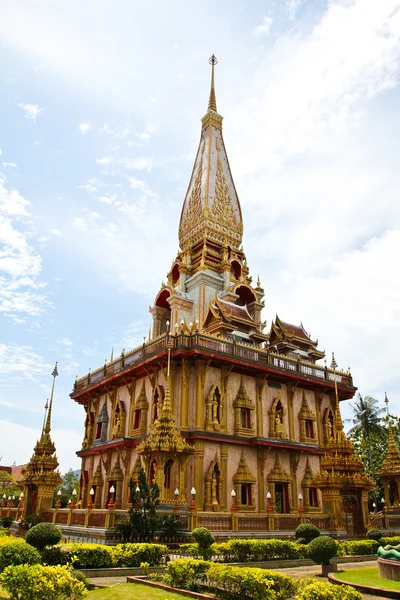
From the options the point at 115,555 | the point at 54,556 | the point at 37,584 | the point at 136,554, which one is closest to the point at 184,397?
the point at 136,554

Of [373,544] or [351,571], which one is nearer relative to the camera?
[351,571]

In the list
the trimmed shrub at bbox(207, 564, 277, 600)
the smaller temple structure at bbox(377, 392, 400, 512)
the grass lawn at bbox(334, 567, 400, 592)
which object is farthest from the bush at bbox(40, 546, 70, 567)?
the smaller temple structure at bbox(377, 392, 400, 512)

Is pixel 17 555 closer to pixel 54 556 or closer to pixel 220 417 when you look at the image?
pixel 54 556

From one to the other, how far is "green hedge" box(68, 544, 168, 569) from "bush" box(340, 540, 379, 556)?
675 centimetres

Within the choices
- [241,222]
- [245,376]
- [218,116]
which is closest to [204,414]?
[245,376]

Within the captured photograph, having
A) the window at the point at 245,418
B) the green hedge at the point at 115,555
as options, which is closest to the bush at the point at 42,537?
the green hedge at the point at 115,555

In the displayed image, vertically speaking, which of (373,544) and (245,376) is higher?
(245,376)

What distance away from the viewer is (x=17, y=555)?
1004 cm

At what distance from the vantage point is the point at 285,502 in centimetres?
2741

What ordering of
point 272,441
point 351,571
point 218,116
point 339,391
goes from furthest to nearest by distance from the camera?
point 218,116, point 339,391, point 272,441, point 351,571

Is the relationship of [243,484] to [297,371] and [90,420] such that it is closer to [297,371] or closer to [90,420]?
[297,371]

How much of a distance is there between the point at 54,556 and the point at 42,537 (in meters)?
0.58

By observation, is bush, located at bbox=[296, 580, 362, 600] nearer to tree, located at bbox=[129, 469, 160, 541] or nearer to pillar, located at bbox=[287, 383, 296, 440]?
tree, located at bbox=[129, 469, 160, 541]

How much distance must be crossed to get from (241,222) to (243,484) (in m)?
21.8
